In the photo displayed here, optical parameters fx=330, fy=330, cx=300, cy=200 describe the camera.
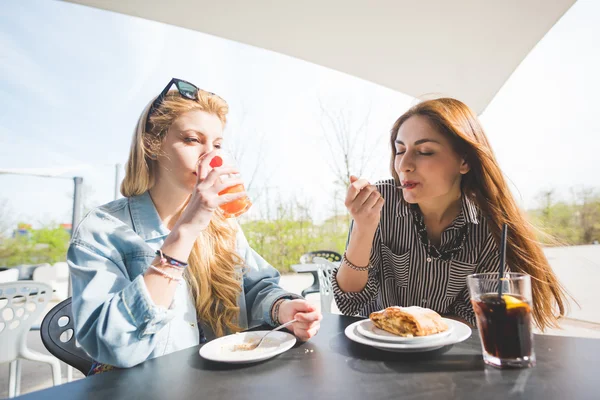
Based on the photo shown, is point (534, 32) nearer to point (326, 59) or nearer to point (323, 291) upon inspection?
point (326, 59)

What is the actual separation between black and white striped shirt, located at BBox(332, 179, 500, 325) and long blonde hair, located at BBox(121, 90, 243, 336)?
0.50 meters

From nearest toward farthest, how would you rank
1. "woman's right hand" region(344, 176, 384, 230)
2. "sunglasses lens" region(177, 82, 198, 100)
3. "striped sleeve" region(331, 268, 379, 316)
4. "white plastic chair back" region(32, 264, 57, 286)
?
1. "sunglasses lens" region(177, 82, 198, 100)
2. "woman's right hand" region(344, 176, 384, 230)
3. "striped sleeve" region(331, 268, 379, 316)
4. "white plastic chair back" region(32, 264, 57, 286)

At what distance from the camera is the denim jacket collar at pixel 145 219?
1.16 m

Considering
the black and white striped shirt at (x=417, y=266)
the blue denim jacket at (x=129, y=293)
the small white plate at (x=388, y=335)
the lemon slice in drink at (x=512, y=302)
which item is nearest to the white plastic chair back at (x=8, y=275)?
the blue denim jacket at (x=129, y=293)

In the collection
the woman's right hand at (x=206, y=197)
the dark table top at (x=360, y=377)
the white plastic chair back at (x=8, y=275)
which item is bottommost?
the white plastic chair back at (x=8, y=275)

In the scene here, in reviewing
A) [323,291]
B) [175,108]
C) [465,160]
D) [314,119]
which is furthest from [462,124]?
[314,119]

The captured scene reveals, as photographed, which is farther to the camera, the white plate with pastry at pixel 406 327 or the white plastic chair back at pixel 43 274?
the white plastic chair back at pixel 43 274

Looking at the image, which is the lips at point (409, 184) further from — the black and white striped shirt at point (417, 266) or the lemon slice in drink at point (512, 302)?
the lemon slice in drink at point (512, 302)

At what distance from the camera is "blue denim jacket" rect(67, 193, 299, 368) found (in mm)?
808

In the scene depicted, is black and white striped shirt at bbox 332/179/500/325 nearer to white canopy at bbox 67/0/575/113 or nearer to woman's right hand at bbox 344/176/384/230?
woman's right hand at bbox 344/176/384/230

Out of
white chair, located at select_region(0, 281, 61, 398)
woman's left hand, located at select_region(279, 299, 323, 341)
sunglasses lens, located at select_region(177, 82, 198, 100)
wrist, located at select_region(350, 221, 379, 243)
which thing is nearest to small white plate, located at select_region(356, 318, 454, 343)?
woman's left hand, located at select_region(279, 299, 323, 341)

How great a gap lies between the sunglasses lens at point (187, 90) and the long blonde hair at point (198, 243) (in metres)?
0.02

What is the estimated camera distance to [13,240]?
20.9 ft

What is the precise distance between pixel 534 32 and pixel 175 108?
10.2 ft
